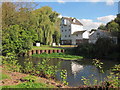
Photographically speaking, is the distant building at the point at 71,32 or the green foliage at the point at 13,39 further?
the distant building at the point at 71,32

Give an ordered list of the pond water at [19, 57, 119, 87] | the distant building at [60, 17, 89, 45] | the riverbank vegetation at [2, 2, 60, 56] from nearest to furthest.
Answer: the pond water at [19, 57, 119, 87]
the riverbank vegetation at [2, 2, 60, 56]
the distant building at [60, 17, 89, 45]

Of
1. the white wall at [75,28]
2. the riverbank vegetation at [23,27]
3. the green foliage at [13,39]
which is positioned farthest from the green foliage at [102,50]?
the white wall at [75,28]

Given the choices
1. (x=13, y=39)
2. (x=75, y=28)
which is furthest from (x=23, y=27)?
(x=75, y=28)

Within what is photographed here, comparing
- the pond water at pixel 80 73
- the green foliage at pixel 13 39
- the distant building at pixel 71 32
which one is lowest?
the pond water at pixel 80 73

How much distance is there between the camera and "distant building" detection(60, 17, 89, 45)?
35.4 meters

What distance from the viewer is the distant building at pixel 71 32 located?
35.4 meters

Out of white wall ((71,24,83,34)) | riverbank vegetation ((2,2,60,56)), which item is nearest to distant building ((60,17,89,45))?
white wall ((71,24,83,34))

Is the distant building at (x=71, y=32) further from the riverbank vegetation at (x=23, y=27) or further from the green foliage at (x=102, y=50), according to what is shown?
the green foliage at (x=102, y=50)

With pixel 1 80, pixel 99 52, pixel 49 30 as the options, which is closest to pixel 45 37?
pixel 49 30

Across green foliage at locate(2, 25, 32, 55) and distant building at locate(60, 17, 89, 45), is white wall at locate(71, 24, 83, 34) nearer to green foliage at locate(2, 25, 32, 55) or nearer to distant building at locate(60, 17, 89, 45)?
distant building at locate(60, 17, 89, 45)

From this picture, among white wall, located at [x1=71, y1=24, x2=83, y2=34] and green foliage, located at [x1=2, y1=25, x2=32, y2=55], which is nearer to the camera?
green foliage, located at [x1=2, y1=25, x2=32, y2=55]

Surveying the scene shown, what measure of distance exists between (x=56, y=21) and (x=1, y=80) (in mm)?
24678

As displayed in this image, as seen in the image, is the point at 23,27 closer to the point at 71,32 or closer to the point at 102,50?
the point at 102,50

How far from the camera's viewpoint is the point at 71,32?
36.5 meters
